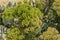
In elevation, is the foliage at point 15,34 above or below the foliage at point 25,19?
below

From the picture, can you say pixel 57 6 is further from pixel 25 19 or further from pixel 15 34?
pixel 15 34

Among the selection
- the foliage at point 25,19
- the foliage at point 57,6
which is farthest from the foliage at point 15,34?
the foliage at point 57,6

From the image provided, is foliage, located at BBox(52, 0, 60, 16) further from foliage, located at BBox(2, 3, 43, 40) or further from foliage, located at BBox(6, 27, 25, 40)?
foliage, located at BBox(6, 27, 25, 40)

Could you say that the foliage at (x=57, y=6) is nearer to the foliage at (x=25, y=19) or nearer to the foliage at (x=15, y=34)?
the foliage at (x=25, y=19)

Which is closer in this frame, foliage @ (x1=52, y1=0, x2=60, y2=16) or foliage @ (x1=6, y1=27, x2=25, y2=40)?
foliage @ (x1=6, y1=27, x2=25, y2=40)

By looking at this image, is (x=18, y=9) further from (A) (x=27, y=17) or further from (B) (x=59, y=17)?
(B) (x=59, y=17)

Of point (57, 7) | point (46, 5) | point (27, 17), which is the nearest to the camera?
point (27, 17)

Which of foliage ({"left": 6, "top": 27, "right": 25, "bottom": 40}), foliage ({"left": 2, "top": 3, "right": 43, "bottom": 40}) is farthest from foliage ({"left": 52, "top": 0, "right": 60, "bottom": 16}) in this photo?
foliage ({"left": 6, "top": 27, "right": 25, "bottom": 40})

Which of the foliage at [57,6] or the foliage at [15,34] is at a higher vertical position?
the foliage at [57,6]

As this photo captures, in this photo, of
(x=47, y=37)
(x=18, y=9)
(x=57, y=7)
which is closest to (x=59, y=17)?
(x=57, y=7)

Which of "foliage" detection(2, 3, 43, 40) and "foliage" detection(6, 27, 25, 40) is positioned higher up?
"foliage" detection(2, 3, 43, 40)

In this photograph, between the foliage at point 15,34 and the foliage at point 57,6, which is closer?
the foliage at point 15,34
